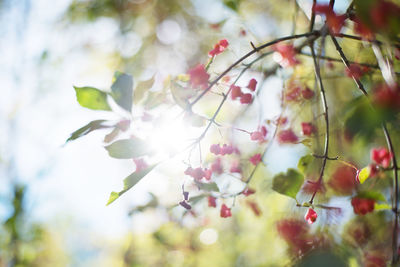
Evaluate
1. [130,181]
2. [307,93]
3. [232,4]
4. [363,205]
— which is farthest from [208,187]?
[232,4]

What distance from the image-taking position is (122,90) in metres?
0.67

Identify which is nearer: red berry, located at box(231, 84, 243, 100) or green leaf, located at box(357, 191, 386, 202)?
green leaf, located at box(357, 191, 386, 202)

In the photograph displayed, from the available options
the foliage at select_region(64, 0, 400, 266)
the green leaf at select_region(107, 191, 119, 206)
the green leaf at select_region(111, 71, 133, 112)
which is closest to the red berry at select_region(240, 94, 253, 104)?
the foliage at select_region(64, 0, 400, 266)

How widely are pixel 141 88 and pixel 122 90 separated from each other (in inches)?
3.8

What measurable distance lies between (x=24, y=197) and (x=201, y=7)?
2.28 metres

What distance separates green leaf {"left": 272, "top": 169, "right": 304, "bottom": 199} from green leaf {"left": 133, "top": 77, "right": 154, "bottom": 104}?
36cm

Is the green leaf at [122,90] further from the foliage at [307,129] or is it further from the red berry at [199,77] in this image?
the red berry at [199,77]

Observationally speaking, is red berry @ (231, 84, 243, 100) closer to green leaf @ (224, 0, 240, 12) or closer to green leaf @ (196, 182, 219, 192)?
green leaf @ (196, 182, 219, 192)

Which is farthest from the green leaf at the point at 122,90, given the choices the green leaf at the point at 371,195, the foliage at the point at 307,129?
the green leaf at the point at 371,195

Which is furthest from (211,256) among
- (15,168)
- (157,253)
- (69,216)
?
(69,216)

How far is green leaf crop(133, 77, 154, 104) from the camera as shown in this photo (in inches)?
29.6

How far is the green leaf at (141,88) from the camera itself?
2.47ft

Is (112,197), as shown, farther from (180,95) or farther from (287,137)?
(287,137)

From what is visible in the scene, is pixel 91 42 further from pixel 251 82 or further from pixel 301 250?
pixel 301 250
